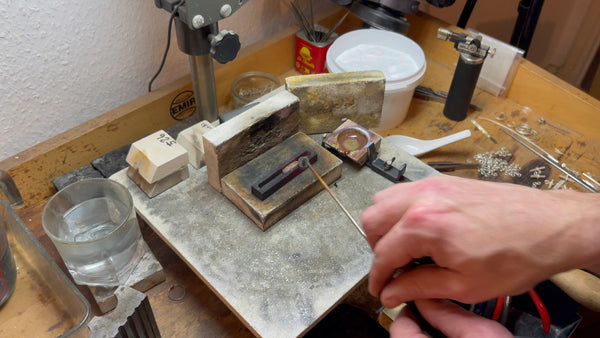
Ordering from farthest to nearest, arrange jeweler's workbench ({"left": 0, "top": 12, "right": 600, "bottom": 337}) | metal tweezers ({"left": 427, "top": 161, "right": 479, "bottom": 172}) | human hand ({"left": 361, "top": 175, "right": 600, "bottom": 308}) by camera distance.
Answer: metal tweezers ({"left": 427, "top": 161, "right": 479, "bottom": 172}), jeweler's workbench ({"left": 0, "top": 12, "right": 600, "bottom": 337}), human hand ({"left": 361, "top": 175, "right": 600, "bottom": 308})

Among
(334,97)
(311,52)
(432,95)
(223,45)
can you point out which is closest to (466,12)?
(432,95)

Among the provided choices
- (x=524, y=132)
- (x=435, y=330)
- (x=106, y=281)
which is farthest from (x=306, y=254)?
(x=524, y=132)

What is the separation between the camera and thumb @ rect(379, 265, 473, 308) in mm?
599

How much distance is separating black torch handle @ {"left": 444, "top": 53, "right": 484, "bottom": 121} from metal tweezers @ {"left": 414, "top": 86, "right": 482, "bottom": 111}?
0.06 meters

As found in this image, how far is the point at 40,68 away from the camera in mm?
955

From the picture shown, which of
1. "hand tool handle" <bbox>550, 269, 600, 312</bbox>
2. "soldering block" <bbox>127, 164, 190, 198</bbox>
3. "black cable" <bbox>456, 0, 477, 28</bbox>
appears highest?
"black cable" <bbox>456, 0, 477, 28</bbox>

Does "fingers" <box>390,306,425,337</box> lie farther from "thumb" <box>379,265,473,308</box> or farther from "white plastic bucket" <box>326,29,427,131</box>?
"white plastic bucket" <box>326,29,427,131</box>

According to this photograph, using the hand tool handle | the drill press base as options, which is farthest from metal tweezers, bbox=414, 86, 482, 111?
the hand tool handle

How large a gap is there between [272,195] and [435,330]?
14.1 inches

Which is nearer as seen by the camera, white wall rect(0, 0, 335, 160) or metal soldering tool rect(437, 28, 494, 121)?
white wall rect(0, 0, 335, 160)

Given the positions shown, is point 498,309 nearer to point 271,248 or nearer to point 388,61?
point 271,248

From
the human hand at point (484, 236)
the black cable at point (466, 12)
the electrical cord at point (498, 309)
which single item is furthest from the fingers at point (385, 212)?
the black cable at point (466, 12)

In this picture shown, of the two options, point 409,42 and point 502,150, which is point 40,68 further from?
point 502,150

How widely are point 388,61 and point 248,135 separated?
579mm
